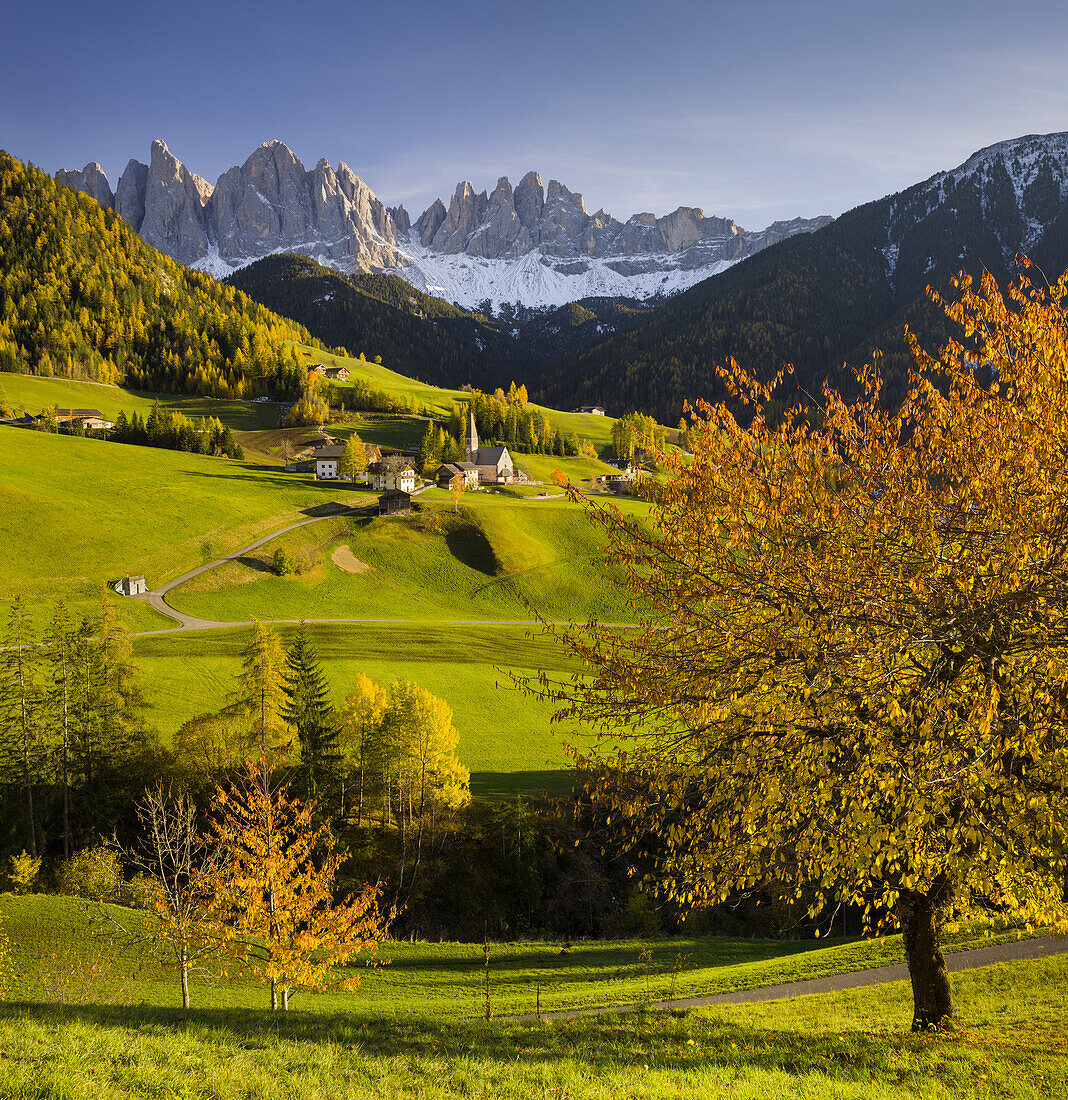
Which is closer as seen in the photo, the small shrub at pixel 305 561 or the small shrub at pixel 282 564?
the small shrub at pixel 282 564

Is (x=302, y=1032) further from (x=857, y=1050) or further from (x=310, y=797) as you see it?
(x=310, y=797)

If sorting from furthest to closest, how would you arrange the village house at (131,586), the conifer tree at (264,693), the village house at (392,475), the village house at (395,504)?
the village house at (392,475) → the village house at (395,504) → the village house at (131,586) → the conifer tree at (264,693)

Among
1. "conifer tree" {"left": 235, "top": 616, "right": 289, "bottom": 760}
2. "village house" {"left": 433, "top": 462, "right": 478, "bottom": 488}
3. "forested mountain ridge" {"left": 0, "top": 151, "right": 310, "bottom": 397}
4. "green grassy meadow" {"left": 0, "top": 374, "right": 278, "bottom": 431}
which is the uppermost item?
"forested mountain ridge" {"left": 0, "top": 151, "right": 310, "bottom": 397}

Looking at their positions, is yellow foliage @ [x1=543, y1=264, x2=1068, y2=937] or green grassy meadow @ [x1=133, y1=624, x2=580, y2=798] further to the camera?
green grassy meadow @ [x1=133, y1=624, x2=580, y2=798]

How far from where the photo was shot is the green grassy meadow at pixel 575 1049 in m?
8.83

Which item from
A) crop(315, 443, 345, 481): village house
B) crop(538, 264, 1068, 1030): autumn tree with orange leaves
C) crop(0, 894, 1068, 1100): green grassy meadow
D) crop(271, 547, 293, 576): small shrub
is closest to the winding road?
crop(271, 547, 293, 576): small shrub

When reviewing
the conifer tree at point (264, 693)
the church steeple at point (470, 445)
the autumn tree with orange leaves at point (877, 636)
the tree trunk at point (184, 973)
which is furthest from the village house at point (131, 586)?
the autumn tree with orange leaves at point (877, 636)

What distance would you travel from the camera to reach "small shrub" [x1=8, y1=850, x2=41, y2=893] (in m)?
32.6

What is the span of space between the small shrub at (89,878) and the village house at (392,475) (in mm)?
77362

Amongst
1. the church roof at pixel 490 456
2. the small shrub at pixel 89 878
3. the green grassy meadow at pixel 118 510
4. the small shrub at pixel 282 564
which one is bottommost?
the small shrub at pixel 89 878

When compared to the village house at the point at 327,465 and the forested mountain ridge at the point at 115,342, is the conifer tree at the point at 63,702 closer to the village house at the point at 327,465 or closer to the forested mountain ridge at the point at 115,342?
the village house at the point at 327,465

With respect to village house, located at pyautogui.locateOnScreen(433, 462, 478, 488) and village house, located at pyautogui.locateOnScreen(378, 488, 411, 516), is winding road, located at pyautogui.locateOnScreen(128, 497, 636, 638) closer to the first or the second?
village house, located at pyautogui.locateOnScreen(378, 488, 411, 516)

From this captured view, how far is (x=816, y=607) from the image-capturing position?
8344 mm

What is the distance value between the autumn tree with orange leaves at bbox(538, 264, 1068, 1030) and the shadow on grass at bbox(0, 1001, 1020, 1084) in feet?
7.33
